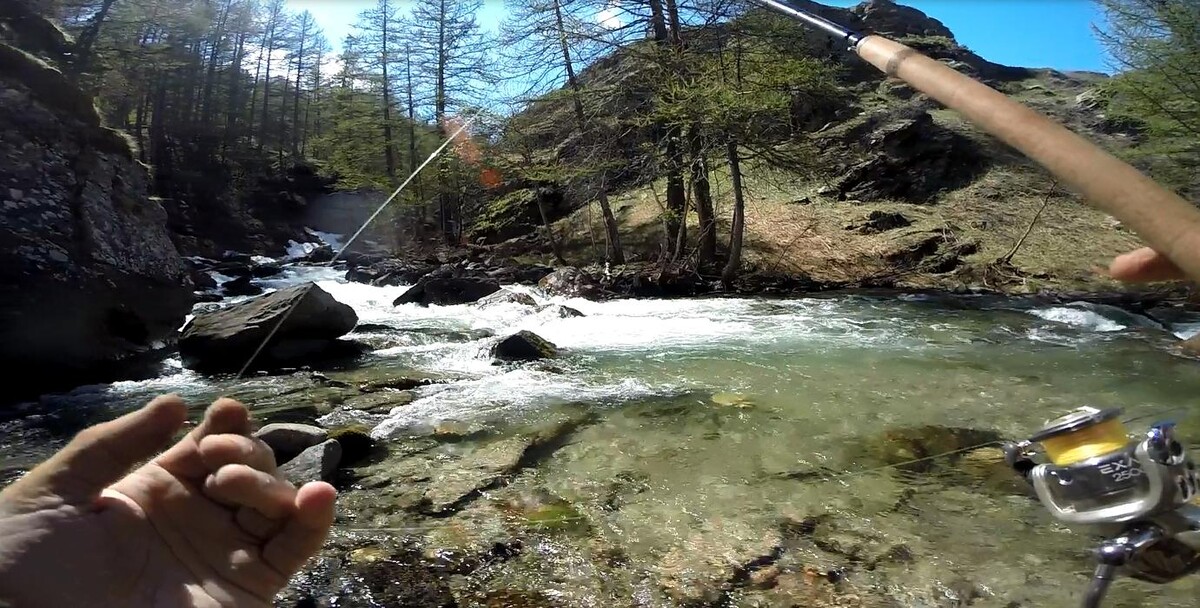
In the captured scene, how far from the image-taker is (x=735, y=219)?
562 inches

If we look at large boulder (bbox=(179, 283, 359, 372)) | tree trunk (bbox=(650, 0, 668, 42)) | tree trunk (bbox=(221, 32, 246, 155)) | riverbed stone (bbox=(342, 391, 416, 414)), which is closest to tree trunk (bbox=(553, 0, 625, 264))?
tree trunk (bbox=(650, 0, 668, 42))

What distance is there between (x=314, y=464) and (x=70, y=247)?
6.29 m

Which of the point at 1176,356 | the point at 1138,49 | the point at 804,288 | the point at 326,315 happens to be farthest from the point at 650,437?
the point at 1138,49

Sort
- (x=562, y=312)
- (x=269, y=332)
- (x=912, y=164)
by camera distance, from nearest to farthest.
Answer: (x=269, y=332), (x=562, y=312), (x=912, y=164)

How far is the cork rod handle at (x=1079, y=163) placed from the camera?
76 centimetres

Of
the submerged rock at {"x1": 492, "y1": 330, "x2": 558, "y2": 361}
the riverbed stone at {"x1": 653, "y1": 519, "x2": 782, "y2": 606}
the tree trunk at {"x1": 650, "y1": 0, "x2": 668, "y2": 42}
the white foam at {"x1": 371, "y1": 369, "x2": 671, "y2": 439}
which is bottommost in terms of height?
the riverbed stone at {"x1": 653, "y1": 519, "x2": 782, "y2": 606}

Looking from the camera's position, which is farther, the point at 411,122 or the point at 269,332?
the point at 411,122

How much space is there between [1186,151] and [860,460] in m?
14.7

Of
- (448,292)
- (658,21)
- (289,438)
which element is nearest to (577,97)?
(658,21)

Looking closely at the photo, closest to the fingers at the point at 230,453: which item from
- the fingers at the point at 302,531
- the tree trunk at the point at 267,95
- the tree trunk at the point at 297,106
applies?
the fingers at the point at 302,531

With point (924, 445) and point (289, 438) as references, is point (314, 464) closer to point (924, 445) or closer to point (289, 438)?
point (289, 438)

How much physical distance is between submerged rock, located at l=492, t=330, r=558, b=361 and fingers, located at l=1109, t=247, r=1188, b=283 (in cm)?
672

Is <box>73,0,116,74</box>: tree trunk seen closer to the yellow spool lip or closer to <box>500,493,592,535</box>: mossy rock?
<box>500,493,592,535</box>: mossy rock

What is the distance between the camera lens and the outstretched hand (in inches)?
47.5
